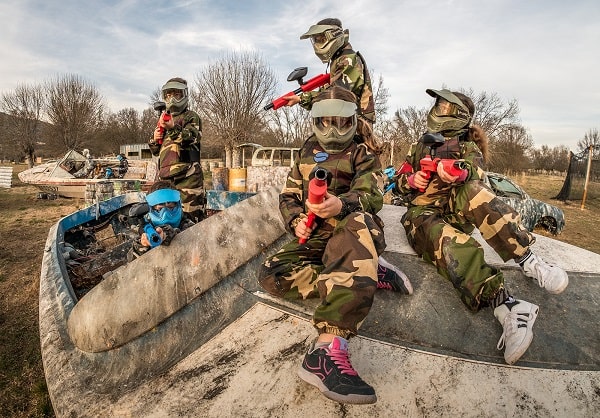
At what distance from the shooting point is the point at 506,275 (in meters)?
2.36

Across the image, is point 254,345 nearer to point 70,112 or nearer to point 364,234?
point 364,234

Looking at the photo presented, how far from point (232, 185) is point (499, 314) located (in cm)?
628

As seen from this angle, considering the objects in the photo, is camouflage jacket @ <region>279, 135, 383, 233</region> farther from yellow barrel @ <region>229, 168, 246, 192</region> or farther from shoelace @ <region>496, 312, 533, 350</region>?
yellow barrel @ <region>229, 168, 246, 192</region>

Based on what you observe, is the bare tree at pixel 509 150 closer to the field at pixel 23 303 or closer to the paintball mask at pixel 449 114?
the field at pixel 23 303

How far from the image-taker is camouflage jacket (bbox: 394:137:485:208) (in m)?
2.83

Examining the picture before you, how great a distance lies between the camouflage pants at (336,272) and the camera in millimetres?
1618

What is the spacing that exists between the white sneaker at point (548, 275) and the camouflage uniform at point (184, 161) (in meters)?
3.57

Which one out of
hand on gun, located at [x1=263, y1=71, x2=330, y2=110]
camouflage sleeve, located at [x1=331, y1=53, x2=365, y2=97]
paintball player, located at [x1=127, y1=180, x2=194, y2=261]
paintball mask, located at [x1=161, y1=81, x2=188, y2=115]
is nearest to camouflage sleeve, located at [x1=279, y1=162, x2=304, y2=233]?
paintball player, located at [x1=127, y1=180, x2=194, y2=261]

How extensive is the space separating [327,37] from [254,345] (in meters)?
2.97

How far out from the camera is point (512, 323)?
179 centimetres

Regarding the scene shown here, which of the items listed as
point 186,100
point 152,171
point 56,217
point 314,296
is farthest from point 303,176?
point 152,171

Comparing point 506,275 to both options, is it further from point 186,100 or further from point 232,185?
point 232,185

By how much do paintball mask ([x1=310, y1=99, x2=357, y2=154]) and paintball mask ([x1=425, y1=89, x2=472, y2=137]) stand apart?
1130 mm

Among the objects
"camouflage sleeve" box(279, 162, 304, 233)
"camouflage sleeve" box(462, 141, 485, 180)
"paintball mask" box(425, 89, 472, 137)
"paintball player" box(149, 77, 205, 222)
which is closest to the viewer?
"camouflage sleeve" box(279, 162, 304, 233)
